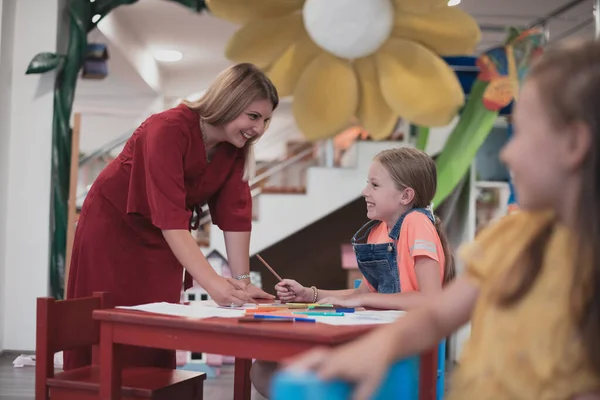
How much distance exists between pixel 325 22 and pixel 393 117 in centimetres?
58

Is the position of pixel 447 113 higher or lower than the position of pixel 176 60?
lower

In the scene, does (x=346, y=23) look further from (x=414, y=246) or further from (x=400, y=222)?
(x=414, y=246)

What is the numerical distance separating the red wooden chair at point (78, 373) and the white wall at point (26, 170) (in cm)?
239

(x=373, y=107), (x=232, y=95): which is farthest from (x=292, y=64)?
(x=232, y=95)

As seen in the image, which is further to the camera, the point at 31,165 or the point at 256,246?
the point at 256,246

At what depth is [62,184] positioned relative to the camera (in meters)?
3.85

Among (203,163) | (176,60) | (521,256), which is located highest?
(176,60)

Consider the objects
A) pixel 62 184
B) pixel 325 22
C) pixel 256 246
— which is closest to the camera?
pixel 325 22

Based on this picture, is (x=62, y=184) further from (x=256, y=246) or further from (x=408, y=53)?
(x=408, y=53)

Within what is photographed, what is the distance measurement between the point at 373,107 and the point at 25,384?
6.61 ft

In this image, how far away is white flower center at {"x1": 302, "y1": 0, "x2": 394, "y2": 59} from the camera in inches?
121

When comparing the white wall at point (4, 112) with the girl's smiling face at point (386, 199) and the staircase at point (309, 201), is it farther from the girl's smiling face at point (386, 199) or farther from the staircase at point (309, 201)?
the girl's smiling face at point (386, 199)

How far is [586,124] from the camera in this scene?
0.69 metres

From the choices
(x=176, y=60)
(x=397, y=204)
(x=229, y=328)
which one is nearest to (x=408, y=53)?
(x=397, y=204)
